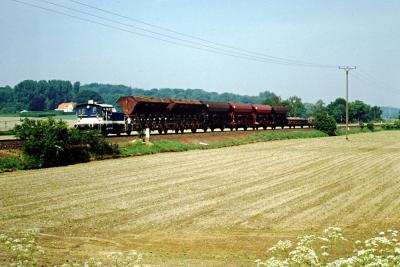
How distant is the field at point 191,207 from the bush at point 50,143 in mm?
1698

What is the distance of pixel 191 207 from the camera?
16.3 m

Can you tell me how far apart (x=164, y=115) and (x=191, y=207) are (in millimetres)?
33406

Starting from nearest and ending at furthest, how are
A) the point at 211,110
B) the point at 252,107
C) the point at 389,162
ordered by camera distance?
the point at 389,162, the point at 211,110, the point at 252,107

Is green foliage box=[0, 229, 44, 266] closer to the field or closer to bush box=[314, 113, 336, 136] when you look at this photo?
the field

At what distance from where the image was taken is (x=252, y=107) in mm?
66438

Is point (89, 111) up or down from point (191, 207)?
up

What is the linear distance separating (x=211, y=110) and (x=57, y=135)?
102 ft

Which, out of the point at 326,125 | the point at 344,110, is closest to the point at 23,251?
the point at 326,125

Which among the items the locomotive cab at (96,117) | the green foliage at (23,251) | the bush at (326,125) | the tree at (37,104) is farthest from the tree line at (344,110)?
the green foliage at (23,251)

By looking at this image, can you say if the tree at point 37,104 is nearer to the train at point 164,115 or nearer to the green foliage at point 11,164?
the train at point 164,115

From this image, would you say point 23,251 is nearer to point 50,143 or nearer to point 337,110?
point 50,143

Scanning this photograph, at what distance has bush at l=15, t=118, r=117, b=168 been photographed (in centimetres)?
2681

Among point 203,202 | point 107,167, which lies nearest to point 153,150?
point 107,167

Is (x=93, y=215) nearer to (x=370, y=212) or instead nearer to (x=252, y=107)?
(x=370, y=212)
